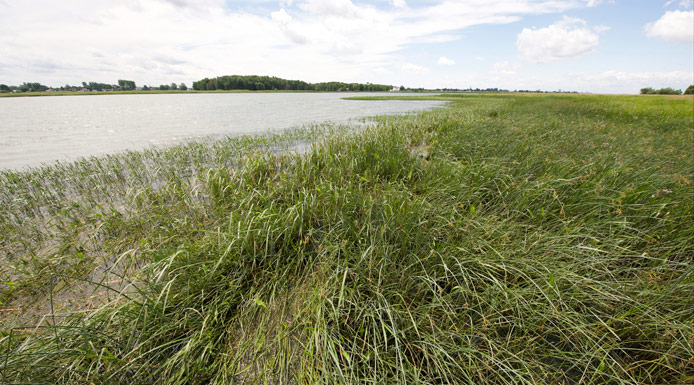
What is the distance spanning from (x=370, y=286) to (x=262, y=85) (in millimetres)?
115386

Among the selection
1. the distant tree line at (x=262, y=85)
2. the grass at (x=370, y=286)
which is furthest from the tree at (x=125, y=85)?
the grass at (x=370, y=286)

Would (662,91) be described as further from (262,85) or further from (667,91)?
(262,85)

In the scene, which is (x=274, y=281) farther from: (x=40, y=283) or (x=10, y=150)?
(x=10, y=150)

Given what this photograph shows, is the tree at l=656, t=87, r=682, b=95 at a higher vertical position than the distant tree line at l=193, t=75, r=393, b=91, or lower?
lower

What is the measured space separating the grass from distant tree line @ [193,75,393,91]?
366ft

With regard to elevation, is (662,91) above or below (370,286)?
above

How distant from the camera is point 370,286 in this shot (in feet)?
7.73

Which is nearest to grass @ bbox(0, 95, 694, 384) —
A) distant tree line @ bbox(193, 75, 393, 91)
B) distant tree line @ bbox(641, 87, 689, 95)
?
distant tree line @ bbox(641, 87, 689, 95)

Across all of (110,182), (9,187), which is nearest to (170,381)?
(110,182)

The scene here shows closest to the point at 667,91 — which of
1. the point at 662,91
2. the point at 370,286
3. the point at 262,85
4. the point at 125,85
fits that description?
the point at 662,91

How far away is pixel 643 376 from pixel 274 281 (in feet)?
11.1

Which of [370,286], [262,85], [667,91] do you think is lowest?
[370,286]

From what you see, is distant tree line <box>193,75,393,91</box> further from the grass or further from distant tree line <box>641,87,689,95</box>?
the grass

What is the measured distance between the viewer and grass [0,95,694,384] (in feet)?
6.22
